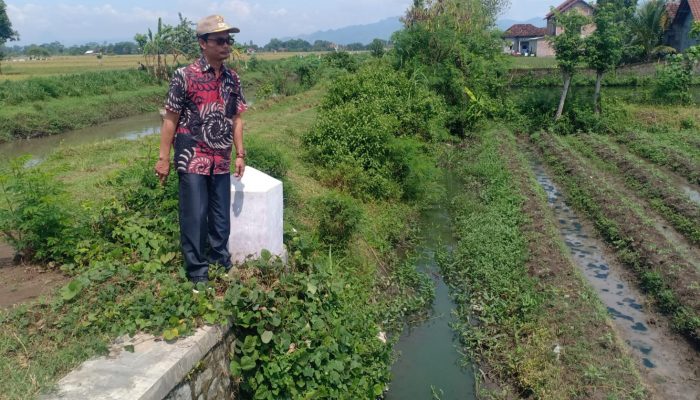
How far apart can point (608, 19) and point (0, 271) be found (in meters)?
18.1

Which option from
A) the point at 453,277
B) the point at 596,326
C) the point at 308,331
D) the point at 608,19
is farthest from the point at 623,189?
the point at 308,331

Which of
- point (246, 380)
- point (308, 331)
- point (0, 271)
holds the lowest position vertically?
point (246, 380)

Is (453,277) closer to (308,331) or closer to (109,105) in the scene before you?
(308,331)

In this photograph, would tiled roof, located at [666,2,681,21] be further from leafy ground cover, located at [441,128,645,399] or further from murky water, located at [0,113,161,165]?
murky water, located at [0,113,161,165]

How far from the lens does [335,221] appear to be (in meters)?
7.19

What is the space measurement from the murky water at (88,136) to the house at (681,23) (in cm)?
2793

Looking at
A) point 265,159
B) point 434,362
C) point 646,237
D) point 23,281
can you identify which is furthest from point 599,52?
point 23,281

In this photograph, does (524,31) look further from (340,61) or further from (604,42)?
(604,42)

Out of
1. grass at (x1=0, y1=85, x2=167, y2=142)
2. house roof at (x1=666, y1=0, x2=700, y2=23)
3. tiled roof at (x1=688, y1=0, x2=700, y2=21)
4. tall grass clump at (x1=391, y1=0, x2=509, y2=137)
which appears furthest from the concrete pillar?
tiled roof at (x1=688, y1=0, x2=700, y2=21)

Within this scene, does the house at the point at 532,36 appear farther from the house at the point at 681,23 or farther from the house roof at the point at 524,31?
the house at the point at 681,23

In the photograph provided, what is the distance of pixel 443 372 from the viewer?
574 centimetres

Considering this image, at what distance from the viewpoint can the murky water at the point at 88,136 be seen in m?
17.9

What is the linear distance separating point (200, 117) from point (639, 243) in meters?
7.24

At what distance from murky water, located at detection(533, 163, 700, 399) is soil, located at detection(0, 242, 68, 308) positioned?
18.7 ft
